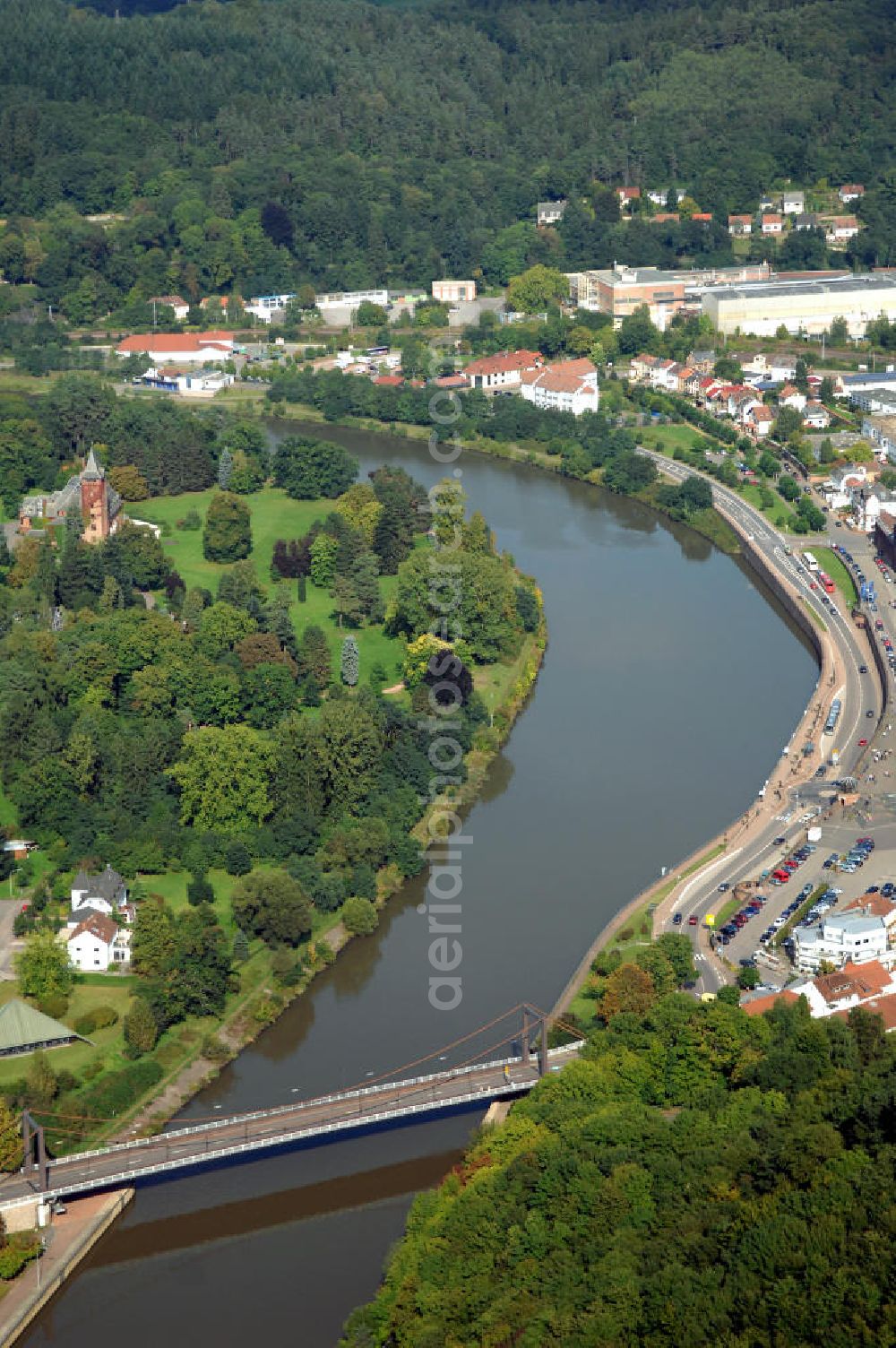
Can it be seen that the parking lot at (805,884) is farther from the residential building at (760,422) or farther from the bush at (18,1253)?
the residential building at (760,422)

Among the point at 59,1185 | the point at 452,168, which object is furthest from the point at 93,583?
the point at 452,168

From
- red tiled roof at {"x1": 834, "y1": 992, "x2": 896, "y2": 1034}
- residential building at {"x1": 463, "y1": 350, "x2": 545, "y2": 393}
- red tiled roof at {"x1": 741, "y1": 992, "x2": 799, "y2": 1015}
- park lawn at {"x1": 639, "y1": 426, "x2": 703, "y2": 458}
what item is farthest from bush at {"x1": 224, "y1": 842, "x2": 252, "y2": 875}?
residential building at {"x1": 463, "y1": 350, "x2": 545, "y2": 393}

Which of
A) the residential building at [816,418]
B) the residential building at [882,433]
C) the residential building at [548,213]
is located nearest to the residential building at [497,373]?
the residential building at [816,418]

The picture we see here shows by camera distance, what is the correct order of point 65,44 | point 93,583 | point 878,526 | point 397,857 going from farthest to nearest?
point 65,44 < point 878,526 < point 93,583 < point 397,857

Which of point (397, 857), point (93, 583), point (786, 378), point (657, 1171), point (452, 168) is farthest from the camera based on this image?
point (452, 168)

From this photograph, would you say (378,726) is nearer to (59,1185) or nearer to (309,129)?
(59,1185)

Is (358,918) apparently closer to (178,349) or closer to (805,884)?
(805,884)
